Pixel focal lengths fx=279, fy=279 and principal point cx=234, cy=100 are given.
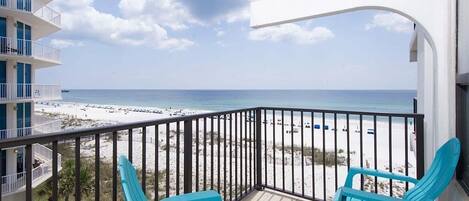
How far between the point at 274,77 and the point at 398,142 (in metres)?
23.2

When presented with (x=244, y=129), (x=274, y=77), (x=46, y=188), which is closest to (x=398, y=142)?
(x=244, y=129)

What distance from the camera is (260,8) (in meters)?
2.86

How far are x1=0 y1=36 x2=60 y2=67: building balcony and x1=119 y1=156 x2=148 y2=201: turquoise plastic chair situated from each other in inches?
429

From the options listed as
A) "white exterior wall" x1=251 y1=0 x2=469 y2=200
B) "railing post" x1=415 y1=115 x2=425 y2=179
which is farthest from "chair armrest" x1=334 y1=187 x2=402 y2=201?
"railing post" x1=415 y1=115 x2=425 y2=179

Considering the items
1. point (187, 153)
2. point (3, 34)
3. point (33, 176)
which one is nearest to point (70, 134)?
point (187, 153)

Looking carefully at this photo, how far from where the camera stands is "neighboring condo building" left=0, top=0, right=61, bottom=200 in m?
9.40

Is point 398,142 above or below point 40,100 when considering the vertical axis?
below

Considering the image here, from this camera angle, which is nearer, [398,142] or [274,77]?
[398,142]

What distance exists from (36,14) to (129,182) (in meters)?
12.4

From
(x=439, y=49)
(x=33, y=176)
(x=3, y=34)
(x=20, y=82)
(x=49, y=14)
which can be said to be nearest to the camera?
(x=439, y=49)

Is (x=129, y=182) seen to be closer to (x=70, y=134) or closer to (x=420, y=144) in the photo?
(x=70, y=134)

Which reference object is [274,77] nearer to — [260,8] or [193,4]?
[193,4]

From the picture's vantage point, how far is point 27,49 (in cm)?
1032

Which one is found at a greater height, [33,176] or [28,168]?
[28,168]
